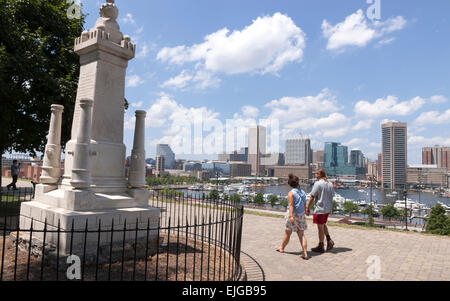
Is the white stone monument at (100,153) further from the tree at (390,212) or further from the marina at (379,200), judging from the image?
the tree at (390,212)

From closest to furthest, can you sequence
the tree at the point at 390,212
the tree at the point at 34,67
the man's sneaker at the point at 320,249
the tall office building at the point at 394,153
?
1. the man's sneaker at the point at 320,249
2. the tree at the point at 34,67
3. the tree at the point at 390,212
4. the tall office building at the point at 394,153

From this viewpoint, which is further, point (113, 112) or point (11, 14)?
point (11, 14)

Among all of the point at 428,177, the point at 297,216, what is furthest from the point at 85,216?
the point at 428,177

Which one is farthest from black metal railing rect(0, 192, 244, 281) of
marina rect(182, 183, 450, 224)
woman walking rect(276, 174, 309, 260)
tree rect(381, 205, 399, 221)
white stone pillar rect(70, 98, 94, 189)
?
tree rect(381, 205, 399, 221)

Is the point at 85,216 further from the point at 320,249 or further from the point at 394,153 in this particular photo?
the point at 394,153

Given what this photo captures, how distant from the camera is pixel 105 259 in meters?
5.18

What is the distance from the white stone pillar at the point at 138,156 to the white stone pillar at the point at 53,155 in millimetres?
1820

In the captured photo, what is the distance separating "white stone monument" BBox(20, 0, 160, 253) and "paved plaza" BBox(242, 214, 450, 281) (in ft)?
9.91

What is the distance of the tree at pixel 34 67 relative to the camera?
364 inches

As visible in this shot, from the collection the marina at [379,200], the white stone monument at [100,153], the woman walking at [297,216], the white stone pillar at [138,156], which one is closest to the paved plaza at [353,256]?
the woman walking at [297,216]

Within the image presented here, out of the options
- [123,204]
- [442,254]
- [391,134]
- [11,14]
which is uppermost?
[391,134]
